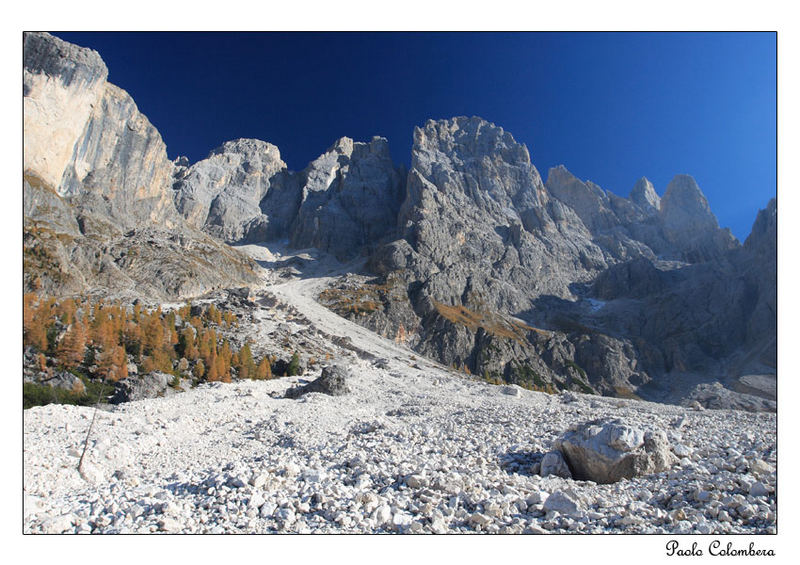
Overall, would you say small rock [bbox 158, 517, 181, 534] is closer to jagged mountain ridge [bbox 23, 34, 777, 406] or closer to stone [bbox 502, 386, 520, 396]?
stone [bbox 502, 386, 520, 396]

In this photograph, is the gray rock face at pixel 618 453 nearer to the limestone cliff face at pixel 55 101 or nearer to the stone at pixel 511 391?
the stone at pixel 511 391

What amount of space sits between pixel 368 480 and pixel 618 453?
651 centimetres

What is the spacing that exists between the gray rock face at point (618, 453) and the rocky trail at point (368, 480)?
1.03 ft

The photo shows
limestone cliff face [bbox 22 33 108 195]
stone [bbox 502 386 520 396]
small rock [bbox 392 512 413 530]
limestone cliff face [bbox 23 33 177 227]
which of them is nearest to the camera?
small rock [bbox 392 512 413 530]

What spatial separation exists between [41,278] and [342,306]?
220 feet

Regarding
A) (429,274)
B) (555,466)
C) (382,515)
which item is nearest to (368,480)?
(382,515)

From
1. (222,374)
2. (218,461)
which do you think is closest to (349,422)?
(218,461)

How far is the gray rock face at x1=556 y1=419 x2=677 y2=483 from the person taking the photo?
10484 millimetres

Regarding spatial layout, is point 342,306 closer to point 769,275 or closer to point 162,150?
point 162,150

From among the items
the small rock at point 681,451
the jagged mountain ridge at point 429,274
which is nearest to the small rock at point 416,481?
the small rock at point 681,451

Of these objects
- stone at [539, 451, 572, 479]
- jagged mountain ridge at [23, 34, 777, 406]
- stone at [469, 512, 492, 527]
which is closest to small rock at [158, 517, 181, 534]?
stone at [469, 512, 492, 527]

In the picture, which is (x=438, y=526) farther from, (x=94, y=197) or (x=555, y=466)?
(x=94, y=197)

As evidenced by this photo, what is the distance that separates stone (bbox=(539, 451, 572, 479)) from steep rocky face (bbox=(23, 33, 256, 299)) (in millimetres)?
95471

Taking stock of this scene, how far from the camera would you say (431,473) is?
10594 millimetres
